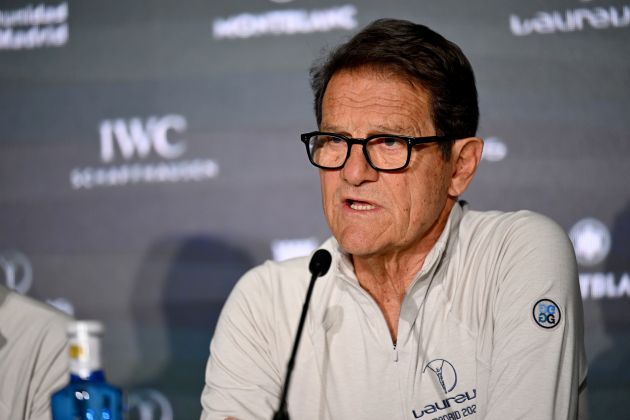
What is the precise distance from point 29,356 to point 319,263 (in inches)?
39.7

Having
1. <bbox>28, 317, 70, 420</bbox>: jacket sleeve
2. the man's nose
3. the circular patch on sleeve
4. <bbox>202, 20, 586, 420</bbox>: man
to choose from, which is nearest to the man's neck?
<bbox>202, 20, 586, 420</bbox>: man

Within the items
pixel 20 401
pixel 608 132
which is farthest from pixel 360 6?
pixel 20 401

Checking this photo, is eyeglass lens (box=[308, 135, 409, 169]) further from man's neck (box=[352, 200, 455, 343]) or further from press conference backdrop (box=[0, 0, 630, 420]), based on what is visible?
press conference backdrop (box=[0, 0, 630, 420])

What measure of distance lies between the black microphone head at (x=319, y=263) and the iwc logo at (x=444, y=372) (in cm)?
48

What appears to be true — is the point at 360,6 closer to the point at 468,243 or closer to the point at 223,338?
the point at 468,243

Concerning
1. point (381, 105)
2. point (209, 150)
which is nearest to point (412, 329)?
point (381, 105)

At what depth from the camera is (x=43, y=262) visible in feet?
11.3

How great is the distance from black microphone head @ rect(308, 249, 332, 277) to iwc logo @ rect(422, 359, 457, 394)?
482 mm

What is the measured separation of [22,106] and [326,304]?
185cm

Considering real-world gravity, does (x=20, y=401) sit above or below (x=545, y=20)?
below

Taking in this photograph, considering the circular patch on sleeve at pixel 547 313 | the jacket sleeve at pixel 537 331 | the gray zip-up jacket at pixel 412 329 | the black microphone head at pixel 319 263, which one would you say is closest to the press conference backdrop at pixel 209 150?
the gray zip-up jacket at pixel 412 329

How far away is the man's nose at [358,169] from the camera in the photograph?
6.93ft

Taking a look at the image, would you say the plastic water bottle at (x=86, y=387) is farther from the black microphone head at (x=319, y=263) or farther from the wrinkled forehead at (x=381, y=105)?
the wrinkled forehead at (x=381, y=105)

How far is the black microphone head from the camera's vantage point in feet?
5.87
